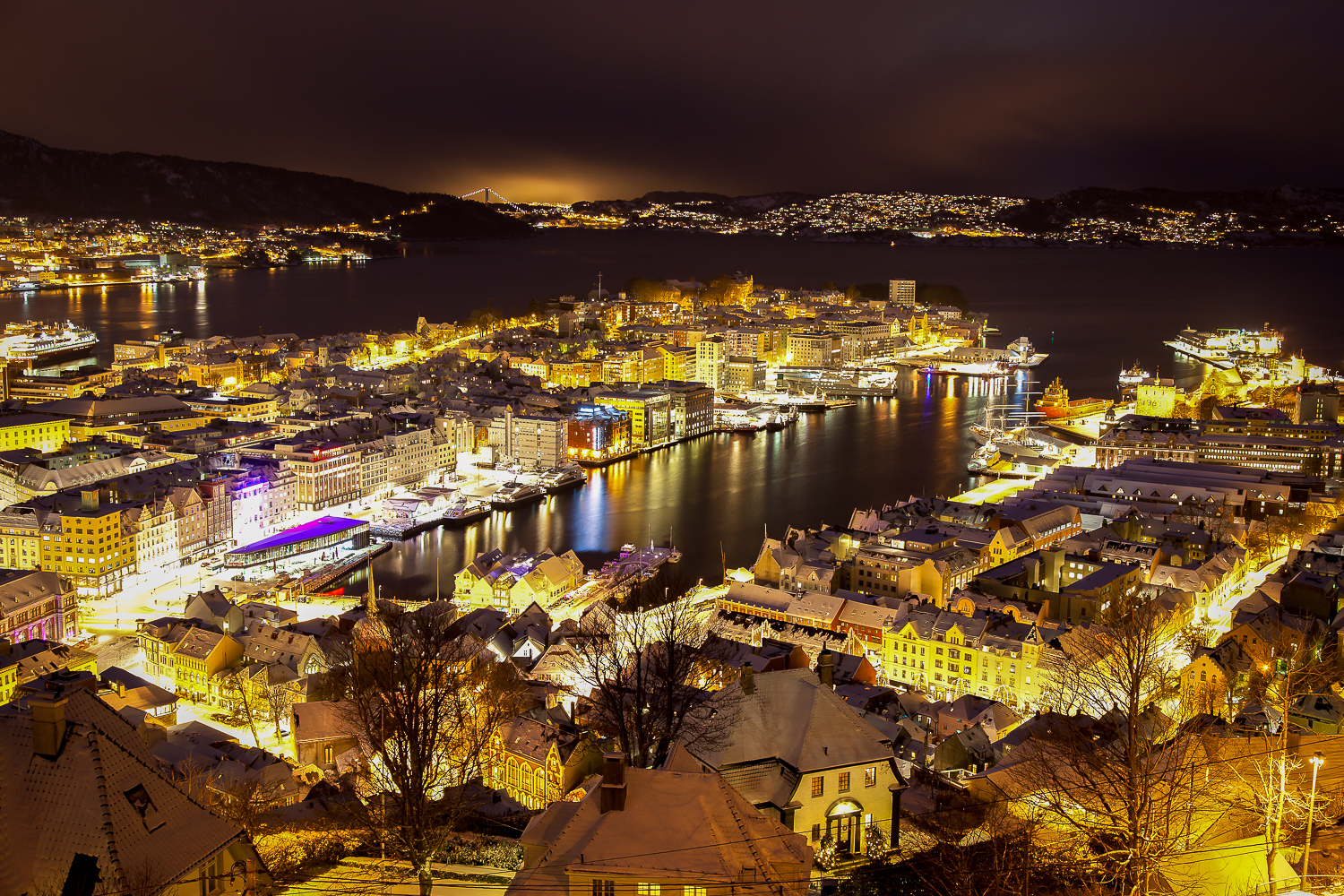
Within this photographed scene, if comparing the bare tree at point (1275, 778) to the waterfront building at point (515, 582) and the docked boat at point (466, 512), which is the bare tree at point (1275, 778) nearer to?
the waterfront building at point (515, 582)

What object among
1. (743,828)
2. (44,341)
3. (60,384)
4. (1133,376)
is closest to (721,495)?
(743,828)

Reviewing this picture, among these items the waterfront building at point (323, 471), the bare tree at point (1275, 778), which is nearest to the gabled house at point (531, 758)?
the bare tree at point (1275, 778)

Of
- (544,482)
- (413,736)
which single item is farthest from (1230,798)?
(544,482)

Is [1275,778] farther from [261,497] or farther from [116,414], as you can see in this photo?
[116,414]

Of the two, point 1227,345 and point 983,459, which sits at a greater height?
point 1227,345

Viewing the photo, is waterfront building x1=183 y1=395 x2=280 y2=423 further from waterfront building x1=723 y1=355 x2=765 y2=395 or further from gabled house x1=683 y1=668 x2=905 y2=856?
gabled house x1=683 y1=668 x2=905 y2=856

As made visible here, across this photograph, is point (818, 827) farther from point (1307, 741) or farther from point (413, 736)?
point (1307, 741)

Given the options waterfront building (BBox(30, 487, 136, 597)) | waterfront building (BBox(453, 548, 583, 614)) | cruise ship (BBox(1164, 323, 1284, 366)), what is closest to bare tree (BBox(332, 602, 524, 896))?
waterfront building (BBox(453, 548, 583, 614))
